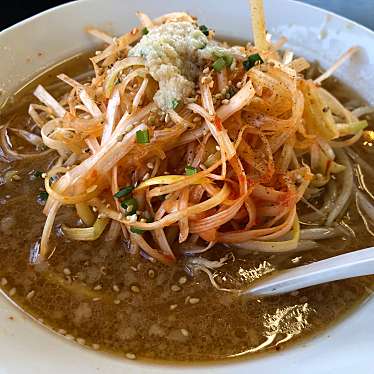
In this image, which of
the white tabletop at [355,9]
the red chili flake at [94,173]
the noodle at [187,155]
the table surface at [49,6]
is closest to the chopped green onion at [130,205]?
the noodle at [187,155]

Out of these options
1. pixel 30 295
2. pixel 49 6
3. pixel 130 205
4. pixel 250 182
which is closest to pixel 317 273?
pixel 250 182

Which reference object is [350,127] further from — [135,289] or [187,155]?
[135,289]

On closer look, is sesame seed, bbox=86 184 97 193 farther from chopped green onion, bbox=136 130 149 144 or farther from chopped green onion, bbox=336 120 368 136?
chopped green onion, bbox=336 120 368 136

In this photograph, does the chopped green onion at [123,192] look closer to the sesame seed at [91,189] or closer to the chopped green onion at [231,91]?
the sesame seed at [91,189]

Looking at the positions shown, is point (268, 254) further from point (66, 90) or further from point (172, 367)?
point (66, 90)

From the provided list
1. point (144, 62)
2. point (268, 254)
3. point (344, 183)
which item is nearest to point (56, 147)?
point (144, 62)
